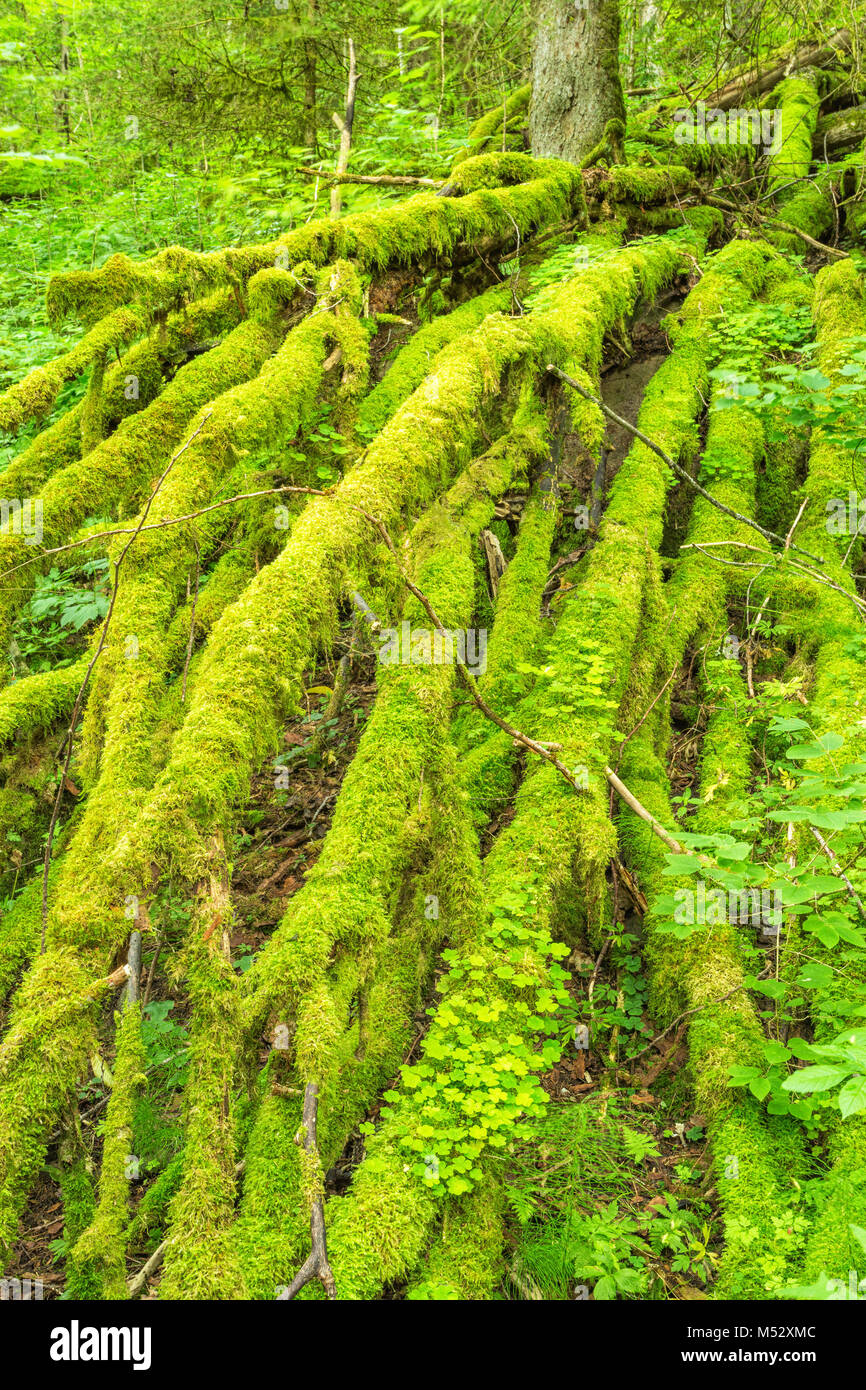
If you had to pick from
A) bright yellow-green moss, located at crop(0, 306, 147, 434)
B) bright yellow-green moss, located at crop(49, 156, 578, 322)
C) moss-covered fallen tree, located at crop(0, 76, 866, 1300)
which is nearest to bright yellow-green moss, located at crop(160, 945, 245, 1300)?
moss-covered fallen tree, located at crop(0, 76, 866, 1300)

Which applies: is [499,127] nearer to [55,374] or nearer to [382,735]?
[55,374]

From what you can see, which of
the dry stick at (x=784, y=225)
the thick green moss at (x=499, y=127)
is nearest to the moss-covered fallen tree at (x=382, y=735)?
the dry stick at (x=784, y=225)

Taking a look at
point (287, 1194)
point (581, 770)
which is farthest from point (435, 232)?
point (287, 1194)

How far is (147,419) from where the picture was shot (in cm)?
381

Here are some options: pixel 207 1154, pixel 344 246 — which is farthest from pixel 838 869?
pixel 344 246

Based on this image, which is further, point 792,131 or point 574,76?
point 792,131

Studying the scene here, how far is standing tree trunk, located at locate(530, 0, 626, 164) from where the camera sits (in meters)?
7.13

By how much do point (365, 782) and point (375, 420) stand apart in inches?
110

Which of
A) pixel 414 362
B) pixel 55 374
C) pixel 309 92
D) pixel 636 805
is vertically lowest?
pixel 636 805

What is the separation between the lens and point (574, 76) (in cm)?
727

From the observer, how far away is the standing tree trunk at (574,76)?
23.4 feet

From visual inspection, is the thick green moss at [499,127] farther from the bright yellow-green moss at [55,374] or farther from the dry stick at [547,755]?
the dry stick at [547,755]

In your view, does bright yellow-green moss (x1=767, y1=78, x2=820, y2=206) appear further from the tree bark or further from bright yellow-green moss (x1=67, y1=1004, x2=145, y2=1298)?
bright yellow-green moss (x1=67, y1=1004, x2=145, y2=1298)
